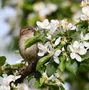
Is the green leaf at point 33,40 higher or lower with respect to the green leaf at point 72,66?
higher

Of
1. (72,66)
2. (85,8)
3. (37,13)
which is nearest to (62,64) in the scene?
(72,66)

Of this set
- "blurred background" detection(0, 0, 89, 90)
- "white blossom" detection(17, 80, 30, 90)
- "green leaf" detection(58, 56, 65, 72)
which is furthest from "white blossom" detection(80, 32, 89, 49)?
"blurred background" detection(0, 0, 89, 90)

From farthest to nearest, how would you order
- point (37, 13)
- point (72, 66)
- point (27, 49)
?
point (37, 13)
point (27, 49)
point (72, 66)

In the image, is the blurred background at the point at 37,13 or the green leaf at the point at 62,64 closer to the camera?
the green leaf at the point at 62,64

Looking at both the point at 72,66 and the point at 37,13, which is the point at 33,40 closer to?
the point at 72,66

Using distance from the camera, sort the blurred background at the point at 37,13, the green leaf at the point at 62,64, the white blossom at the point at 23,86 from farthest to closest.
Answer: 1. the blurred background at the point at 37,13
2. the white blossom at the point at 23,86
3. the green leaf at the point at 62,64

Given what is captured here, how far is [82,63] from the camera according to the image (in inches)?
98.4

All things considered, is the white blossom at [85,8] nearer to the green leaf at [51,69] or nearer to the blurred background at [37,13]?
the green leaf at [51,69]

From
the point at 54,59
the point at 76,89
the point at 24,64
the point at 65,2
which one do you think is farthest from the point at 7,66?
the point at 65,2

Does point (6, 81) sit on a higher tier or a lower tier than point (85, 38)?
lower

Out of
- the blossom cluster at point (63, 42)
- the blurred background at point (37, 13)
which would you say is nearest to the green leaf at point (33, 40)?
the blossom cluster at point (63, 42)

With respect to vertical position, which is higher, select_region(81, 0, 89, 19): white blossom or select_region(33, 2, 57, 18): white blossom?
select_region(81, 0, 89, 19): white blossom

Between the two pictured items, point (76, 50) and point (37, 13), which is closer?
point (76, 50)

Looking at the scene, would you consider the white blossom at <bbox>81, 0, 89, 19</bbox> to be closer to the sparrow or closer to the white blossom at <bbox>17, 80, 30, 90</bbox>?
the sparrow
